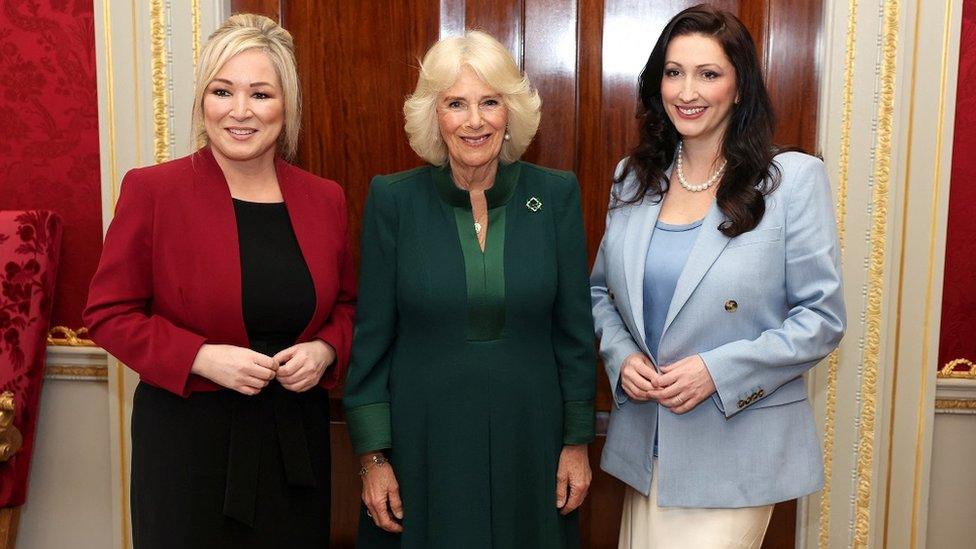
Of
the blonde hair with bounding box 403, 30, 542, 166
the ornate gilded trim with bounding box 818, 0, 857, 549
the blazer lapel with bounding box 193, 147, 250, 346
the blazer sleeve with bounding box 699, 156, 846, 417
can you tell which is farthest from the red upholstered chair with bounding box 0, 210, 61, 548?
the ornate gilded trim with bounding box 818, 0, 857, 549

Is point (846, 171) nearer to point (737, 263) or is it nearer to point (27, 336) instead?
point (737, 263)

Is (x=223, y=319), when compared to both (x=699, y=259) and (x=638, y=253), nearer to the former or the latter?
(x=638, y=253)

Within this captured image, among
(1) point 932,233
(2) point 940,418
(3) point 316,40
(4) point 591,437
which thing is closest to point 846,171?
(1) point 932,233

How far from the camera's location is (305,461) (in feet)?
6.09

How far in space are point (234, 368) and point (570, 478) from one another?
766mm

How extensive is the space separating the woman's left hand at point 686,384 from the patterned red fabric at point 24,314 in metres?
1.75

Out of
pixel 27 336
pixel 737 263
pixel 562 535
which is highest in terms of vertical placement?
pixel 737 263

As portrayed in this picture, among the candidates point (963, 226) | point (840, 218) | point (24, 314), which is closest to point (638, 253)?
point (840, 218)

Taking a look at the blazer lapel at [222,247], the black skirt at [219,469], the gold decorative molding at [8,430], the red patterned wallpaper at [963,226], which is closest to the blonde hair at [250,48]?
the blazer lapel at [222,247]

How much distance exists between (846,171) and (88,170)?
2.20 m

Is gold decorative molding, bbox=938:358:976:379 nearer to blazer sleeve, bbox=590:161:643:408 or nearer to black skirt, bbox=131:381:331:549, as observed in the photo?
blazer sleeve, bbox=590:161:643:408

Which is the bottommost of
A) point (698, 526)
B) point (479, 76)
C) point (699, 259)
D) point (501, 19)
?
point (698, 526)

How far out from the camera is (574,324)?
1.93 meters

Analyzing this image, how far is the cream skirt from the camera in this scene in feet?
5.86
